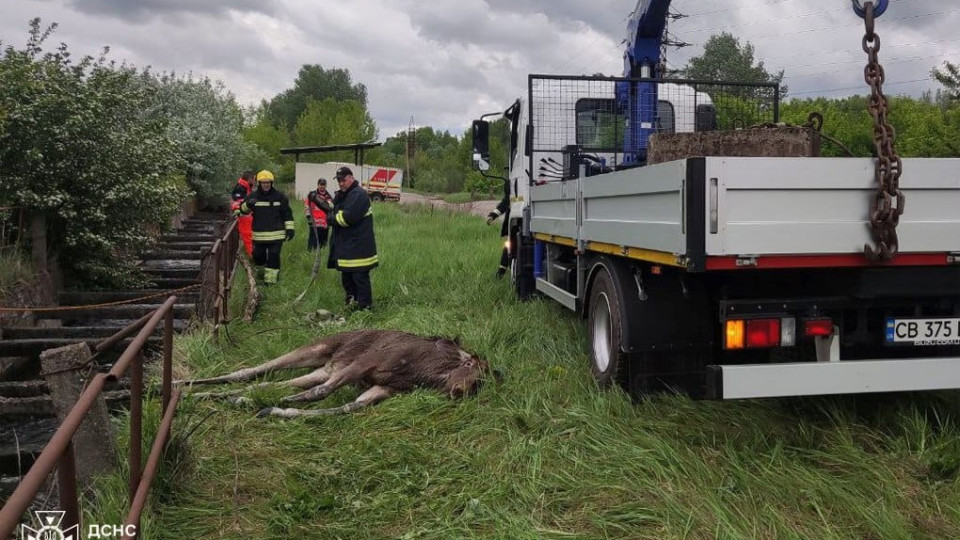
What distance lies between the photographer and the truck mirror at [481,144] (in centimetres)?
852

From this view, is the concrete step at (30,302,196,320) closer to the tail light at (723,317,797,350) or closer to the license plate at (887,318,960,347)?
the tail light at (723,317,797,350)

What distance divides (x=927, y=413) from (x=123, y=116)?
10.1m

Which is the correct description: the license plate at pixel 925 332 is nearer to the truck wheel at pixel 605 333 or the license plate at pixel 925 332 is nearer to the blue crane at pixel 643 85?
the truck wheel at pixel 605 333

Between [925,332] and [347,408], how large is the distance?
3.35 meters

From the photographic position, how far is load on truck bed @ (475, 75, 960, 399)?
3367 millimetres

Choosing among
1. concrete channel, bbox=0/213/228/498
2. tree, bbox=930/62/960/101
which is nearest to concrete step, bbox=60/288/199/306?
concrete channel, bbox=0/213/228/498

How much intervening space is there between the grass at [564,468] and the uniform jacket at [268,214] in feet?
19.1

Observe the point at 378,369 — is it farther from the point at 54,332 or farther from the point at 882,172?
the point at 54,332

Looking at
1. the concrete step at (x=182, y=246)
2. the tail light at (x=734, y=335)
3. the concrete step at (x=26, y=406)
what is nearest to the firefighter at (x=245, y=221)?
the concrete step at (x=182, y=246)

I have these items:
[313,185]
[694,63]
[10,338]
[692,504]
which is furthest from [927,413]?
[694,63]

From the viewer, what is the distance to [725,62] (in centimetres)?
6319

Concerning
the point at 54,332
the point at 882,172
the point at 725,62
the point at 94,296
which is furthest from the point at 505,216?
the point at 725,62

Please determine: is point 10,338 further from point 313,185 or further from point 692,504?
point 313,185

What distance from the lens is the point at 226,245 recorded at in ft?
27.0
